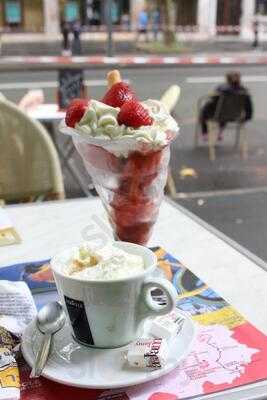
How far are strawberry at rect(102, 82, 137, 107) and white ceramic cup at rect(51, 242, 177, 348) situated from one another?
0.42 meters

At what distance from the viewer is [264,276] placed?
1.51 meters

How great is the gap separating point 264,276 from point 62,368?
0.61 meters

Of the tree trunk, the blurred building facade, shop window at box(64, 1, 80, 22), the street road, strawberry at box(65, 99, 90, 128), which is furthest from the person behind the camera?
shop window at box(64, 1, 80, 22)

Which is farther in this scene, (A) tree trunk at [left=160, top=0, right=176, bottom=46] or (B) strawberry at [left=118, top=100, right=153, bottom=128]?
(A) tree trunk at [left=160, top=0, right=176, bottom=46]

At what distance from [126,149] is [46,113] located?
3737mm

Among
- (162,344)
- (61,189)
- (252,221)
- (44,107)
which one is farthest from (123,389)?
(44,107)

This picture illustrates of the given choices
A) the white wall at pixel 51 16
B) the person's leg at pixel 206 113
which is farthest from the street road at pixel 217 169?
the white wall at pixel 51 16

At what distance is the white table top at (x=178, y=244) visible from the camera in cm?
142

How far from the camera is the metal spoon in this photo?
1087mm

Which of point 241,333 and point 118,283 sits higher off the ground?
point 118,283

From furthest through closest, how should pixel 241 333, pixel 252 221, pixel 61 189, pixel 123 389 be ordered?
pixel 252 221
pixel 61 189
pixel 241 333
pixel 123 389

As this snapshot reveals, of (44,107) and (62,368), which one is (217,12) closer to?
(44,107)

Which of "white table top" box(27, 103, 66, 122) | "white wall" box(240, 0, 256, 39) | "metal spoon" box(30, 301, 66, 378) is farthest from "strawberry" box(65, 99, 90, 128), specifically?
"white wall" box(240, 0, 256, 39)

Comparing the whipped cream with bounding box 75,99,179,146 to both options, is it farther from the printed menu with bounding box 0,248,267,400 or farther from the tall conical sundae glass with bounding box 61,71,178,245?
the printed menu with bounding box 0,248,267,400
